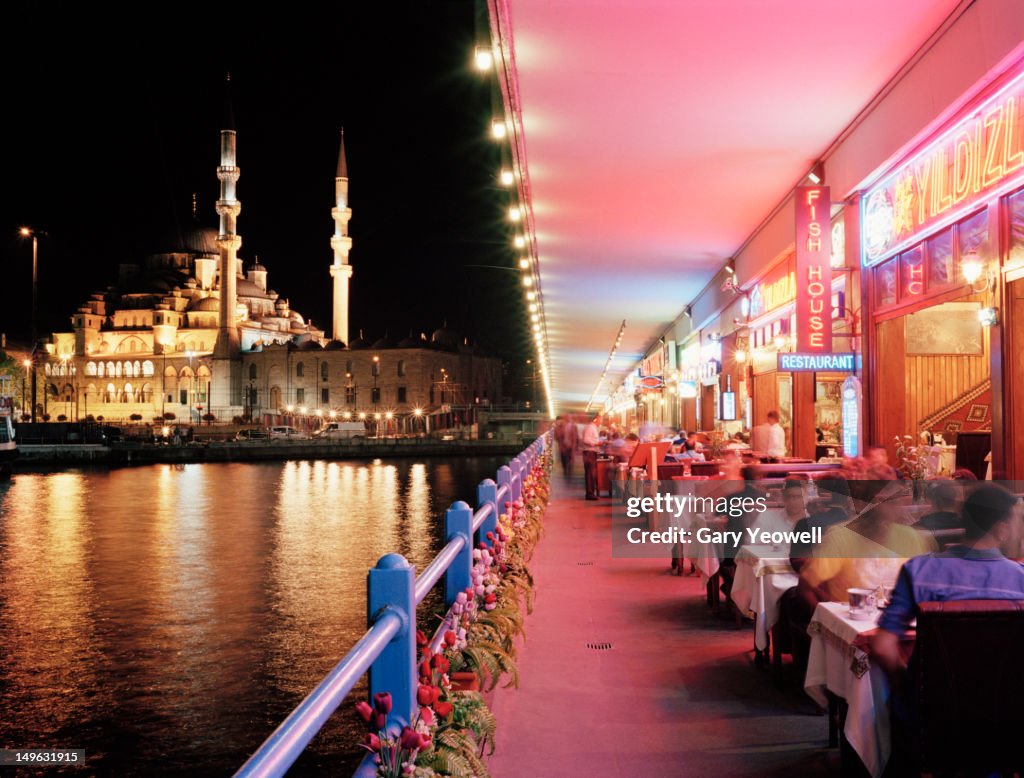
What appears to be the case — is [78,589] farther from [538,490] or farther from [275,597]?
[538,490]

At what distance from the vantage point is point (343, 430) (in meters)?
78.0

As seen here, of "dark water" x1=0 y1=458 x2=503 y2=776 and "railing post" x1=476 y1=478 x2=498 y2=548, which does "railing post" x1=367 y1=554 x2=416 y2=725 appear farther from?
"dark water" x1=0 y1=458 x2=503 y2=776

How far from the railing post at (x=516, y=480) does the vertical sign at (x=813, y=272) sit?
145 inches

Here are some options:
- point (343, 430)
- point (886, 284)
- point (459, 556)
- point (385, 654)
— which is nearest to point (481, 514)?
point (459, 556)

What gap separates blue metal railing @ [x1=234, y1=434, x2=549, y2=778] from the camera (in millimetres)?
1931

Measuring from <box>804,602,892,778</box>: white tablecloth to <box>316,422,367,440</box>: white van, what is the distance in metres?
70.0

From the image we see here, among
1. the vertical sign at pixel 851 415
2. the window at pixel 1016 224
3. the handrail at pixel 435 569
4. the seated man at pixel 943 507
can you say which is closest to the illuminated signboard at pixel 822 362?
the vertical sign at pixel 851 415

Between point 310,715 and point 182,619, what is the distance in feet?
36.9

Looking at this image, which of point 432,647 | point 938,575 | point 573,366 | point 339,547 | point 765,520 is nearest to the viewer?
point 938,575

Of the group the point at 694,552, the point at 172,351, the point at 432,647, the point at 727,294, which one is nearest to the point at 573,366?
the point at 727,294

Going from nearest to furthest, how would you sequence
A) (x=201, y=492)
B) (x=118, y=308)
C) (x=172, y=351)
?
(x=201, y=492) → (x=172, y=351) → (x=118, y=308)

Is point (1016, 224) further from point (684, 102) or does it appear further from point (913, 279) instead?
point (684, 102)

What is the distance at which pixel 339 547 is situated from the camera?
18.8 meters

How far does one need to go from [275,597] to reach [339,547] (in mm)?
5206
